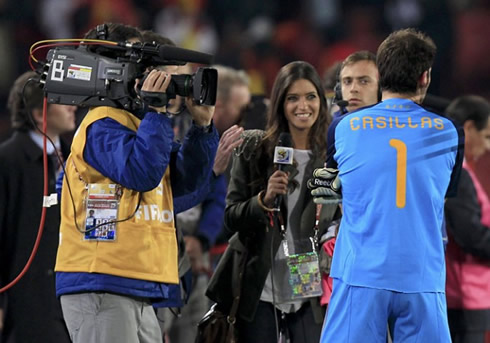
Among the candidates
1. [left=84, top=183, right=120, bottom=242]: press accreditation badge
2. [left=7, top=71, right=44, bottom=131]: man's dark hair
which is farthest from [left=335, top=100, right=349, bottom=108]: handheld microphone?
[left=7, top=71, right=44, bottom=131]: man's dark hair

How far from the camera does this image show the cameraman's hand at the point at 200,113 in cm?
438

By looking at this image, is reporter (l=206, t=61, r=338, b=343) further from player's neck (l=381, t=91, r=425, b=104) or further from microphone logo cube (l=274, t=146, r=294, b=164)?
player's neck (l=381, t=91, r=425, b=104)


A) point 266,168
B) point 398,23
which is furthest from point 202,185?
point 398,23

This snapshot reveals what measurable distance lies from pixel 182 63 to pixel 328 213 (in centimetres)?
101

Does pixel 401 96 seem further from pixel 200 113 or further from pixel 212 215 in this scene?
pixel 212 215

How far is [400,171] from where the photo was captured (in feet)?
11.9

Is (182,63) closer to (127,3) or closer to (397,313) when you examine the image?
(397,313)

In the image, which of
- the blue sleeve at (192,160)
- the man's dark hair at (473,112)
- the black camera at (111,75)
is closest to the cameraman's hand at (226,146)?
the blue sleeve at (192,160)

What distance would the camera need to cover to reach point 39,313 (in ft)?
18.3

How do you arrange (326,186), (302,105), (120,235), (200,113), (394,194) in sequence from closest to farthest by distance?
(394,194) < (326,186) < (120,235) < (200,113) < (302,105)

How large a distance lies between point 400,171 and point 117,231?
119 centimetres

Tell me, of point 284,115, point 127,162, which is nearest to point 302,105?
point 284,115

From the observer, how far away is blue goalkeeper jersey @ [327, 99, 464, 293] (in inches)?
141

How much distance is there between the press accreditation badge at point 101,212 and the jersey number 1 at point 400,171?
118cm
